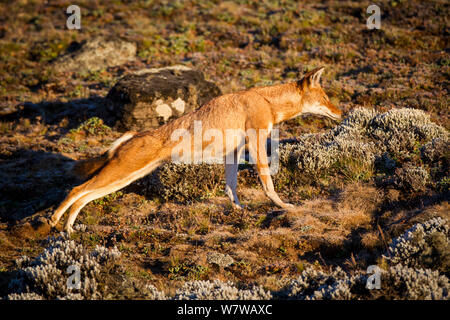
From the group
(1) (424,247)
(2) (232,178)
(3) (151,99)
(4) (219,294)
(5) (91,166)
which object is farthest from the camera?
(3) (151,99)

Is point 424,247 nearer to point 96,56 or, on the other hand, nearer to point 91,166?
point 91,166

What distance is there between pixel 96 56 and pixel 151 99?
7.72 metres

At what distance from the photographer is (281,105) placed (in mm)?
7523

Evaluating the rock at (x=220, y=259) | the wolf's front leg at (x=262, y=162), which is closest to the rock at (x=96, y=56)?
the wolf's front leg at (x=262, y=162)

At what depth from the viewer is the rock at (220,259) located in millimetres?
5719

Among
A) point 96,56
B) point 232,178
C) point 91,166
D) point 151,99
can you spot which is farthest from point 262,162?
point 96,56

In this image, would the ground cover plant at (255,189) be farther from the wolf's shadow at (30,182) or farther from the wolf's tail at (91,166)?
the wolf's tail at (91,166)

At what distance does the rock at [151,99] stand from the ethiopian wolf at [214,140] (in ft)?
16.3

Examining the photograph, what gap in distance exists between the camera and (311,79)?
25.1ft

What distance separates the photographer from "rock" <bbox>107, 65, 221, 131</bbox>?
1190cm

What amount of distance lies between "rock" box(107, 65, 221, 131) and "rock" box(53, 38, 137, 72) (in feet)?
18.7

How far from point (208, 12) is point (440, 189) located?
67.8 feet

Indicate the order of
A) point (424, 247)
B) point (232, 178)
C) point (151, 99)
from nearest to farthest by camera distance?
point (424, 247) < point (232, 178) < point (151, 99)

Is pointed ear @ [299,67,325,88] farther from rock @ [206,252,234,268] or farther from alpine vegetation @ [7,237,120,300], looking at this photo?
alpine vegetation @ [7,237,120,300]
